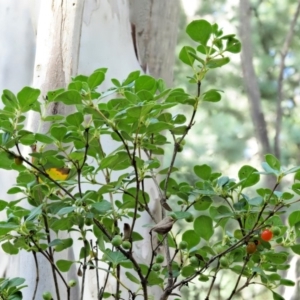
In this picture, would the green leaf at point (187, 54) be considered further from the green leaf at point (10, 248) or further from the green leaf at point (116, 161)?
the green leaf at point (10, 248)

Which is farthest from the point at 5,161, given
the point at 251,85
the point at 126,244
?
the point at 251,85

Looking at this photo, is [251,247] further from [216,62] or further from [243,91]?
[243,91]

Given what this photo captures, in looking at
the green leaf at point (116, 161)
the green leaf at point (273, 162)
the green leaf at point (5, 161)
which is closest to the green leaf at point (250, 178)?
the green leaf at point (273, 162)

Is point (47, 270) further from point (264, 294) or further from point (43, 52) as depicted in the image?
point (264, 294)

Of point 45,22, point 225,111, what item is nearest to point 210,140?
point 225,111

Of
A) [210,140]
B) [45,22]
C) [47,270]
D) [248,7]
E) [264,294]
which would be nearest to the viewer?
[47,270]

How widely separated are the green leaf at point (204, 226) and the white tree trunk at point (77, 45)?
191 mm

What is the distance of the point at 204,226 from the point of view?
1.80ft

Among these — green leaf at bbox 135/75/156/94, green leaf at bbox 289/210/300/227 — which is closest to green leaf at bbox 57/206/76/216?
green leaf at bbox 135/75/156/94

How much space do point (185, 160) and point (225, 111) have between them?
1.44 feet

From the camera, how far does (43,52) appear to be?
72 centimetres

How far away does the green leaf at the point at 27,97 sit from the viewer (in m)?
0.45

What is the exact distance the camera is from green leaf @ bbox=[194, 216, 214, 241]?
21.4 inches

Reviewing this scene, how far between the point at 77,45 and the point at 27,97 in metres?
0.29
